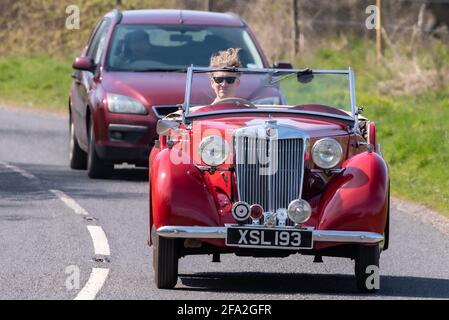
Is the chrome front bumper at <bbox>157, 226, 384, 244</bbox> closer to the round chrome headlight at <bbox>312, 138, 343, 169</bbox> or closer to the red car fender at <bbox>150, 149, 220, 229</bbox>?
the red car fender at <bbox>150, 149, 220, 229</bbox>

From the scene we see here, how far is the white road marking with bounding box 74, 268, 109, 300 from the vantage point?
8.98 meters

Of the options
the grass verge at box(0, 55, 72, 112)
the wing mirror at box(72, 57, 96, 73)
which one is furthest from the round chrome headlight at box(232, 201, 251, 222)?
the grass verge at box(0, 55, 72, 112)

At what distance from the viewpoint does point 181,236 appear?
30.5 ft

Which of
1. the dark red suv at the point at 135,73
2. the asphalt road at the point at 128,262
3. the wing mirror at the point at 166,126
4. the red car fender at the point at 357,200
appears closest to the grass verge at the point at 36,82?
the dark red suv at the point at 135,73

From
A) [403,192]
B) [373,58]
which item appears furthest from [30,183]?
[373,58]

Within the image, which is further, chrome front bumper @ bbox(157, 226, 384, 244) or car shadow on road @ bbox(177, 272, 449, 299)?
car shadow on road @ bbox(177, 272, 449, 299)

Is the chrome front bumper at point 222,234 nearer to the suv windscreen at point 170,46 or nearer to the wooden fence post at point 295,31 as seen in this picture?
the suv windscreen at point 170,46

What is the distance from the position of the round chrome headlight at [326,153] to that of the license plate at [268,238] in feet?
1.86

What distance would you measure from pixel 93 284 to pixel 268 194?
49.7 inches

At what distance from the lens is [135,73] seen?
16.4m

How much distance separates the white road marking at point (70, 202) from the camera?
13.4 metres

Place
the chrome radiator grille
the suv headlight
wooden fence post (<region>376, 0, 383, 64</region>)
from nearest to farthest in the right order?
the chrome radiator grille → the suv headlight → wooden fence post (<region>376, 0, 383, 64</region>)

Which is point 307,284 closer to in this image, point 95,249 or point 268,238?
point 268,238

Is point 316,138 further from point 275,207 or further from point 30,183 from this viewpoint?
point 30,183
